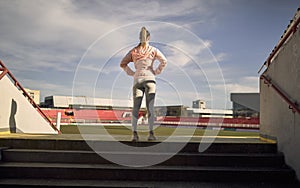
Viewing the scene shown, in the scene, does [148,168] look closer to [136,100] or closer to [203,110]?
[136,100]

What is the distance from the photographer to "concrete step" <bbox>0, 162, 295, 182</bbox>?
3762 mm

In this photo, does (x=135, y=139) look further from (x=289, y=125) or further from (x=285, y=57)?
(x=285, y=57)

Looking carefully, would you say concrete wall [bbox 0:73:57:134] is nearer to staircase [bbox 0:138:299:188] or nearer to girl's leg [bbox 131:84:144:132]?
staircase [bbox 0:138:299:188]

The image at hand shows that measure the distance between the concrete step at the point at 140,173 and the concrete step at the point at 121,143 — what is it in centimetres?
48

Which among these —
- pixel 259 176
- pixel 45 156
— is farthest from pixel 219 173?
pixel 45 156

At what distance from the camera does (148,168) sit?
3.88m

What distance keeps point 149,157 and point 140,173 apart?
1.18ft

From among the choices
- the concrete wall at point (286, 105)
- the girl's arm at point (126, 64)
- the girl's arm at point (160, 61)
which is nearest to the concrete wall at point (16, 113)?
the girl's arm at point (126, 64)

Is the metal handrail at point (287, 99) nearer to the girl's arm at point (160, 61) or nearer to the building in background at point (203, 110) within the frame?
the building in background at point (203, 110)

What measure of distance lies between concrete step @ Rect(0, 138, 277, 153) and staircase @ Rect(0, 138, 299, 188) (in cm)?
1

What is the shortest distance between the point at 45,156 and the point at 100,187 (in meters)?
1.27

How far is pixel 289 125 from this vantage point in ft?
13.1

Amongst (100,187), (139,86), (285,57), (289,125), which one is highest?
(285,57)

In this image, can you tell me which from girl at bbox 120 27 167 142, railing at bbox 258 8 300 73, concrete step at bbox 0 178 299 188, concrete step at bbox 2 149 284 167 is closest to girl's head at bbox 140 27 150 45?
girl at bbox 120 27 167 142
